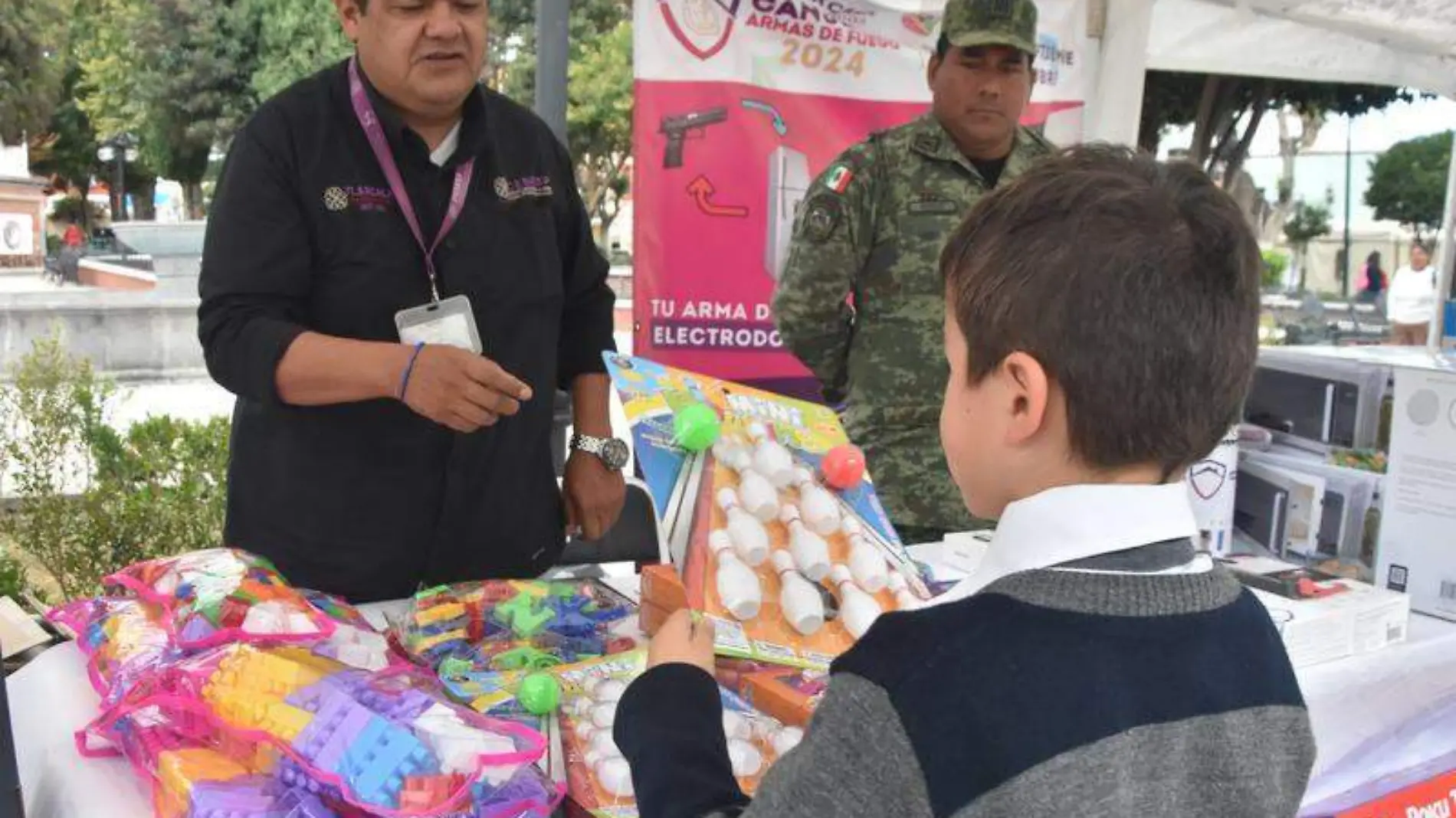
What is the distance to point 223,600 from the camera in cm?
121

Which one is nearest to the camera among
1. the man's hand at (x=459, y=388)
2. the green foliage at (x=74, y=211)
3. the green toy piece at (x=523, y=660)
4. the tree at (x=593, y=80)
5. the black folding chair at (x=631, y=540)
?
the green toy piece at (x=523, y=660)

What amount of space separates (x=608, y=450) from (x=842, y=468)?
500 millimetres

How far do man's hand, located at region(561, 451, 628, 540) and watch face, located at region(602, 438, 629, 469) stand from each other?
0.02 metres

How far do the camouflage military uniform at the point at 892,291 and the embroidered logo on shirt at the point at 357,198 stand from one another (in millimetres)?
1005

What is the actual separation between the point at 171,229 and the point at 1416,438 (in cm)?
1153

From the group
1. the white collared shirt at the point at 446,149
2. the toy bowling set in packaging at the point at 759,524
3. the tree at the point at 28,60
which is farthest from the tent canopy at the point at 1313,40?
the tree at the point at 28,60

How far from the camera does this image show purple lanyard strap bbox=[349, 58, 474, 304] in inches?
67.1

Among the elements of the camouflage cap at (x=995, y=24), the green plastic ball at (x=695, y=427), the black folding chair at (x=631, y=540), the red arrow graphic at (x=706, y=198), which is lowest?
the black folding chair at (x=631, y=540)

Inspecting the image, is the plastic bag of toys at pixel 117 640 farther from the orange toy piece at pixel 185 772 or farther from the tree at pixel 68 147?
the tree at pixel 68 147

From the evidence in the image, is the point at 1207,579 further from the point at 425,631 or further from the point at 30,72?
the point at 30,72

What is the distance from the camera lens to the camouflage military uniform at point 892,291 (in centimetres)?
243

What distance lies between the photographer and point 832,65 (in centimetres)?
347

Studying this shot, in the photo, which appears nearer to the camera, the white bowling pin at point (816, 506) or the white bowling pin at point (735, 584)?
the white bowling pin at point (735, 584)

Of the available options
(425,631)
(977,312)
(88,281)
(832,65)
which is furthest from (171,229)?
(977,312)
